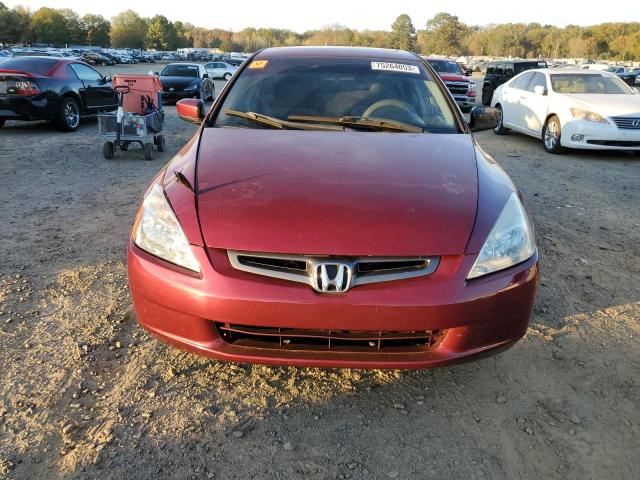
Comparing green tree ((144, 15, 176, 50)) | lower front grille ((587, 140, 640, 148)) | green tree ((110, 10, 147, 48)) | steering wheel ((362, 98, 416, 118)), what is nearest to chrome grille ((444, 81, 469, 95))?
lower front grille ((587, 140, 640, 148))

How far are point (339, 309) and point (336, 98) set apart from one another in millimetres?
1929

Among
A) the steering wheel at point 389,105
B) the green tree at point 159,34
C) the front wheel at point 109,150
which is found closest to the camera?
the steering wheel at point 389,105

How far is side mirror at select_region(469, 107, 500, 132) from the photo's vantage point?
3965mm

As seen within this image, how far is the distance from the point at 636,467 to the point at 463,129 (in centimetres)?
207

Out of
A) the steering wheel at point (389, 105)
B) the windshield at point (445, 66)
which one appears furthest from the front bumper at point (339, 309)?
the windshield at point (445, 66)

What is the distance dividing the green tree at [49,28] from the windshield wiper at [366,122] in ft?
346

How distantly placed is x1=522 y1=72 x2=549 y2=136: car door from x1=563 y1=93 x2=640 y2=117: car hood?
47cm

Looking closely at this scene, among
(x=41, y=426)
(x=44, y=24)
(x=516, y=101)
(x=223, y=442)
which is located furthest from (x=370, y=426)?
(x=44, y=24)

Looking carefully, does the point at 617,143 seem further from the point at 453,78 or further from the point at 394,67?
the point at 453,78

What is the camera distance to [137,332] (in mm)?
2928

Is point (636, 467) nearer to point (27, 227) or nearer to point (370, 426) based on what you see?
point (370, 426)

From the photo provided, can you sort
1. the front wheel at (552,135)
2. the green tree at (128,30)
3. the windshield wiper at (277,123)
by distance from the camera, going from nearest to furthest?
the windshield wiper at (277,123) → the front wheel at (552,135) → the green tree at (128,30)

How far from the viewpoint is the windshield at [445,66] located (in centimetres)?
1656

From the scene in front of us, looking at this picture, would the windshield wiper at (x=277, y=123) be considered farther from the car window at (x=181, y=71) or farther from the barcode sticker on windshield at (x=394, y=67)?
the car window at (x=181, y=71)
